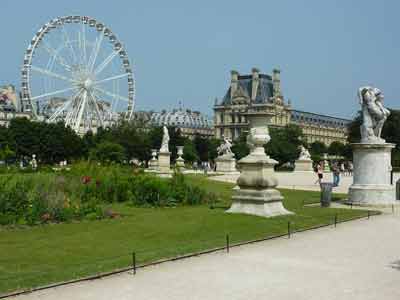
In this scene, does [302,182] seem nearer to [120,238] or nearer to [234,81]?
[120,238]

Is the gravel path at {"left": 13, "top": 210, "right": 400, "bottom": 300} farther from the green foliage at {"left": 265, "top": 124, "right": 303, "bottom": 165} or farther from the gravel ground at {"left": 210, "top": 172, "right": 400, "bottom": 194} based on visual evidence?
the green foliage at {"left": 265, "top": 124, "right": 303, "bottom": 165}

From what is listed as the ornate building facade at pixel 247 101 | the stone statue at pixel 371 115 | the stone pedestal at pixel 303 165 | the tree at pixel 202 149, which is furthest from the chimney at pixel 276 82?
the stone statue at pixel 371 115

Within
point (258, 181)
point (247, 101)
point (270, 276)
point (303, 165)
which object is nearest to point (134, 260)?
point (270, 276)

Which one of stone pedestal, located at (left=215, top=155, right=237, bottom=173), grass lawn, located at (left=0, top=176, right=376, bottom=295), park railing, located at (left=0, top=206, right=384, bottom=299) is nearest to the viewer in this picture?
park railing, located at (left=0, top=206, right=384, bottom=299)

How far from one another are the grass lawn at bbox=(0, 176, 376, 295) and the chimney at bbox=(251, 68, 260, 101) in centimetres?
13340

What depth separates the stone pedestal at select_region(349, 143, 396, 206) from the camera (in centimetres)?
2089

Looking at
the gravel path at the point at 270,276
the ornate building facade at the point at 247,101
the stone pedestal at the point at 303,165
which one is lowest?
the gravel path at the point at 270,276

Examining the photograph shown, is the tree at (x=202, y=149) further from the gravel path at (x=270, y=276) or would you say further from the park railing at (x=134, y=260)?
the gravel path at (x=270, y=276)

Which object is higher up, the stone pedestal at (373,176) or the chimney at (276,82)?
the chimney at (276,82)

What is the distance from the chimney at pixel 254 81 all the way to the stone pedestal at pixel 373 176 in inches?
5060

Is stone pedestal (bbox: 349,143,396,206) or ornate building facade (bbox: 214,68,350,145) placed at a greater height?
ornate building facade (bbox: 214,68,350,145)

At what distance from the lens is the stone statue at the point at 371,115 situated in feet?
70.2

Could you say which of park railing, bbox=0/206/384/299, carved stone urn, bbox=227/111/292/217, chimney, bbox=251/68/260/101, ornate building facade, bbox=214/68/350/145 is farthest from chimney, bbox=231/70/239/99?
park railing, bbox=0/206/384/299

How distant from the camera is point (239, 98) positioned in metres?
152
